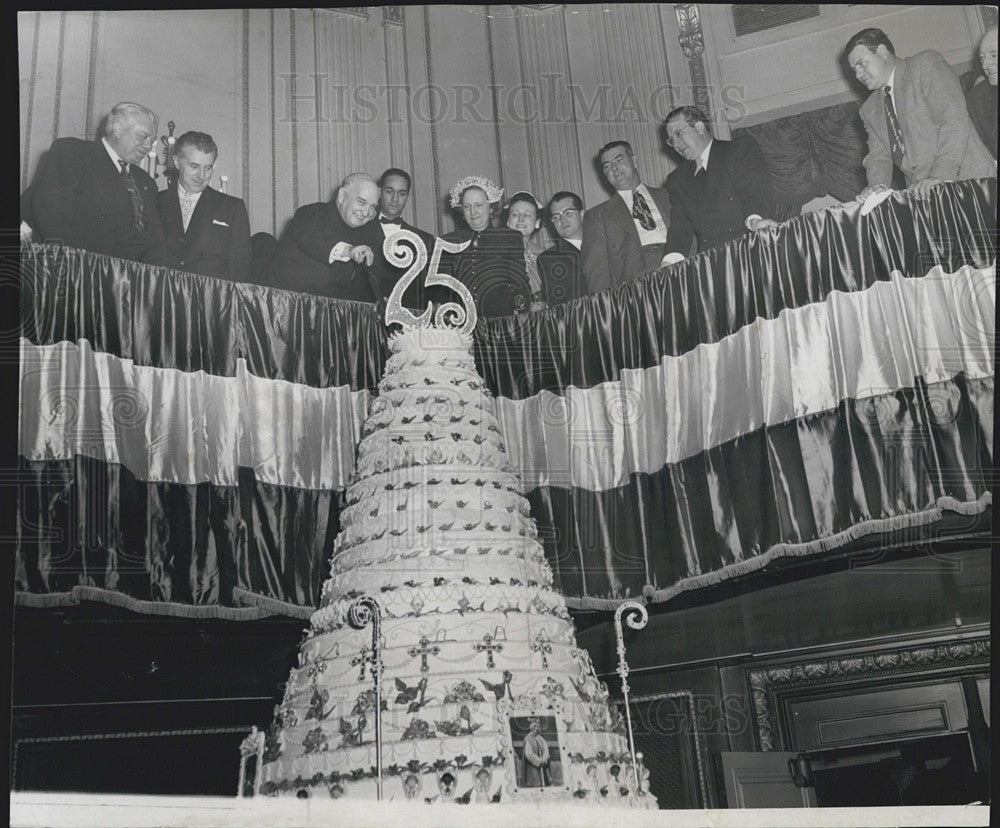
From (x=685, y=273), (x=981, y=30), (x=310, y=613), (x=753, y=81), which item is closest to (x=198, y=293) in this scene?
(x=310, y=613)

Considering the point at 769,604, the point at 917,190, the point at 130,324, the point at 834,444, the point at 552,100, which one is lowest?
the point at 769,604

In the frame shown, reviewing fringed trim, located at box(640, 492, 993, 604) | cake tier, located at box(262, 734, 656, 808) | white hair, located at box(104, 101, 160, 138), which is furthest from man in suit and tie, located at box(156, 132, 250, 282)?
fringed trim, located at box(640, 492, 993, 604)

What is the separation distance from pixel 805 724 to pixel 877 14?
4.38 meters

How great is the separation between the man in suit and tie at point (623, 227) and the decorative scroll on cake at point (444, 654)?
4.70ft

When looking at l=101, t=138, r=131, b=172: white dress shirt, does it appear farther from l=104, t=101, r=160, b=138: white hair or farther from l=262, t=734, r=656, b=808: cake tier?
l=262, t=734, r=656, b=808: cake tier

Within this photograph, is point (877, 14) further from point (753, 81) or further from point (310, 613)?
point (310, 613)

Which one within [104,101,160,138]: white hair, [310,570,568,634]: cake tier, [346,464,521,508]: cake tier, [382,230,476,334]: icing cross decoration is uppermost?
[104,101,160,138]: white hair

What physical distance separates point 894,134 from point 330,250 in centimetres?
357

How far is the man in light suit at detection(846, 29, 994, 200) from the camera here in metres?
6.75

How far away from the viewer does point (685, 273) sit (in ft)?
23.1

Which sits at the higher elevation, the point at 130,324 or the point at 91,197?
the point at 91,197

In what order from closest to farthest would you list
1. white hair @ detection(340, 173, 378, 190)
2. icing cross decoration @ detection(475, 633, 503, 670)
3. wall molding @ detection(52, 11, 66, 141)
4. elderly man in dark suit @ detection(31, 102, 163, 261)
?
1. icing cross decoration @ detection(475, 633, 503, 670)
2. elderly man in dark suit @ detection(31, 102, 163, 261)
3. wall molding @ detection(52, 11, 66, 141)
4. white hair @ detection(340, 173, 378, 190)

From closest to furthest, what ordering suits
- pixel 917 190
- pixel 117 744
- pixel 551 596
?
pixel 551 596, pixel 117 744, pixel 917 190

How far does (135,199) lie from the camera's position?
6754 mm
